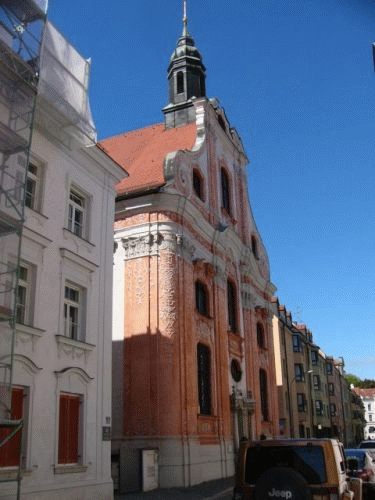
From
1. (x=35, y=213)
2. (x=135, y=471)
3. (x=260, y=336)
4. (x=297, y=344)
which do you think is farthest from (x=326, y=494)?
(x=297, y=344)

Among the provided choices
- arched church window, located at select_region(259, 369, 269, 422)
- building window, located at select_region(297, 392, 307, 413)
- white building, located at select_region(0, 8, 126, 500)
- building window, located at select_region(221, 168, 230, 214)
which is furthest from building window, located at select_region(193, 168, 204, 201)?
building window, located at select_region(297, 392, 307, 413)

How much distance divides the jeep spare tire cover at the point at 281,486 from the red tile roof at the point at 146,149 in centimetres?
1704

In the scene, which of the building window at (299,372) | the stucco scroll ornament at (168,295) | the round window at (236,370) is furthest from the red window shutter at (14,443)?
the building window at (299,372)

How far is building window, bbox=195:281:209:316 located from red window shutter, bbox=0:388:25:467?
12.4 m

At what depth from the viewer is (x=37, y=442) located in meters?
13.8

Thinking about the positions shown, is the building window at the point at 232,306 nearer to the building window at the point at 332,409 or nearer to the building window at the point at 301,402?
the building window at the point at 301,402

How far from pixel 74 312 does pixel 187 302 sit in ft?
25.9

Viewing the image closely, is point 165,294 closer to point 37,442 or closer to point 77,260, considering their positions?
point 77,260

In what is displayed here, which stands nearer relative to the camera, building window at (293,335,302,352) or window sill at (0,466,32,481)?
window sill at (0,466,32,481)

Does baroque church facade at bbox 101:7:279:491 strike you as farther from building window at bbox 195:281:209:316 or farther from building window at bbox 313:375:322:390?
building window at bbox 313:375:322:390

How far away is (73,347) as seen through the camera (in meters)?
15.7

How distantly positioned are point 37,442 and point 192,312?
11132mm

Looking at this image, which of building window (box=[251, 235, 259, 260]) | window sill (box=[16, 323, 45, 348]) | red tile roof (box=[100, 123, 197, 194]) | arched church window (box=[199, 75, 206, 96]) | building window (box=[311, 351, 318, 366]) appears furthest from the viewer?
building window (box=[311, 351, 318, 366])

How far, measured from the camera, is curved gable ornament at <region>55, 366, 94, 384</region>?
590 inches
